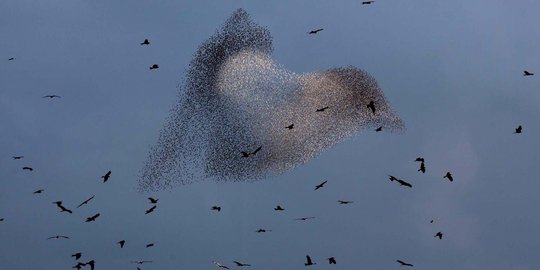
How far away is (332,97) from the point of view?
55250 millimetres

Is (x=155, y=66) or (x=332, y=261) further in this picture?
(x=155, y=66)

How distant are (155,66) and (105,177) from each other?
41.1ft

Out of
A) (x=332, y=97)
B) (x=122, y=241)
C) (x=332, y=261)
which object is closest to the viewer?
(x=332, y=261)

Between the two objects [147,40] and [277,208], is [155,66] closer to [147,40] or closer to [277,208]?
[147,40]

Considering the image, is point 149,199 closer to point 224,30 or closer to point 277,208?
point 277,208

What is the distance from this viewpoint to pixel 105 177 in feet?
136

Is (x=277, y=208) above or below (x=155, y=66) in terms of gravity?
below

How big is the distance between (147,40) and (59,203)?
1447 centimetres

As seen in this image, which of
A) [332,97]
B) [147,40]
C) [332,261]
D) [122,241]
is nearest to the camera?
[332,261]

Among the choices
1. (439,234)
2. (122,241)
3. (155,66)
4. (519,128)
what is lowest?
(439,234)

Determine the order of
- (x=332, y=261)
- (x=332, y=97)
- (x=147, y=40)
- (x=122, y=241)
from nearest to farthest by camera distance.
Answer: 1. (x=332, y=261)
2. (x=122, y=241)
3. (x=147, y=40)
4. (x=332, y=97)

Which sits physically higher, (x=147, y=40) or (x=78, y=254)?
(x=147, y=40)

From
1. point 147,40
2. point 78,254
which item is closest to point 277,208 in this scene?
point 78,254

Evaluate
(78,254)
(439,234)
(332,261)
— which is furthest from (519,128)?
(78,254)
